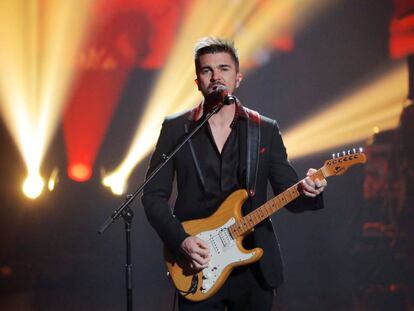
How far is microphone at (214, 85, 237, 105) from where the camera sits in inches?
91.4

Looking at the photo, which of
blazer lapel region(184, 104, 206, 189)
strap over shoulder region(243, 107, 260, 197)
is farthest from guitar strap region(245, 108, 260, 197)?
blazer lapel region(184, 104, 206, 189)

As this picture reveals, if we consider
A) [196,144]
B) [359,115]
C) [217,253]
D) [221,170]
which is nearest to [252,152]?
[221,170]

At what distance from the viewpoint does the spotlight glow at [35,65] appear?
5500mm

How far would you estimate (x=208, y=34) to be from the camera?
18.2ft

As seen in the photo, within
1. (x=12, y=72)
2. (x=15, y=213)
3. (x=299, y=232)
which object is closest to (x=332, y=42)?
(x=299, y=232)

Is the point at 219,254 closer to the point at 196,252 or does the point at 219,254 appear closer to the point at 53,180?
the point at 196,252

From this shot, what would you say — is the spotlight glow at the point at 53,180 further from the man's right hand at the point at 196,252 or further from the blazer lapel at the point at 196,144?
the man's right hand at the point at 196,252

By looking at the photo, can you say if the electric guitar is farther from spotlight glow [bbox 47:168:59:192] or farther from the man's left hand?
spotlight glow [bbox 47:168:59:192]

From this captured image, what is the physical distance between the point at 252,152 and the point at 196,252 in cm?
55

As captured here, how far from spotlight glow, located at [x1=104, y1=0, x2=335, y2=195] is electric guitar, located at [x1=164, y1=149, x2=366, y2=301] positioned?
330cm

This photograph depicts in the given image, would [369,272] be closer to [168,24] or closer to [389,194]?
[389,194]

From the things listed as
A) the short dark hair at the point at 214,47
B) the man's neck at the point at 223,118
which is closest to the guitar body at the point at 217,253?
the man's neck at the point at 223,118

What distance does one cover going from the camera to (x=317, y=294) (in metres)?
5.43

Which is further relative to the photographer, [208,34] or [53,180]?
[53,180]
